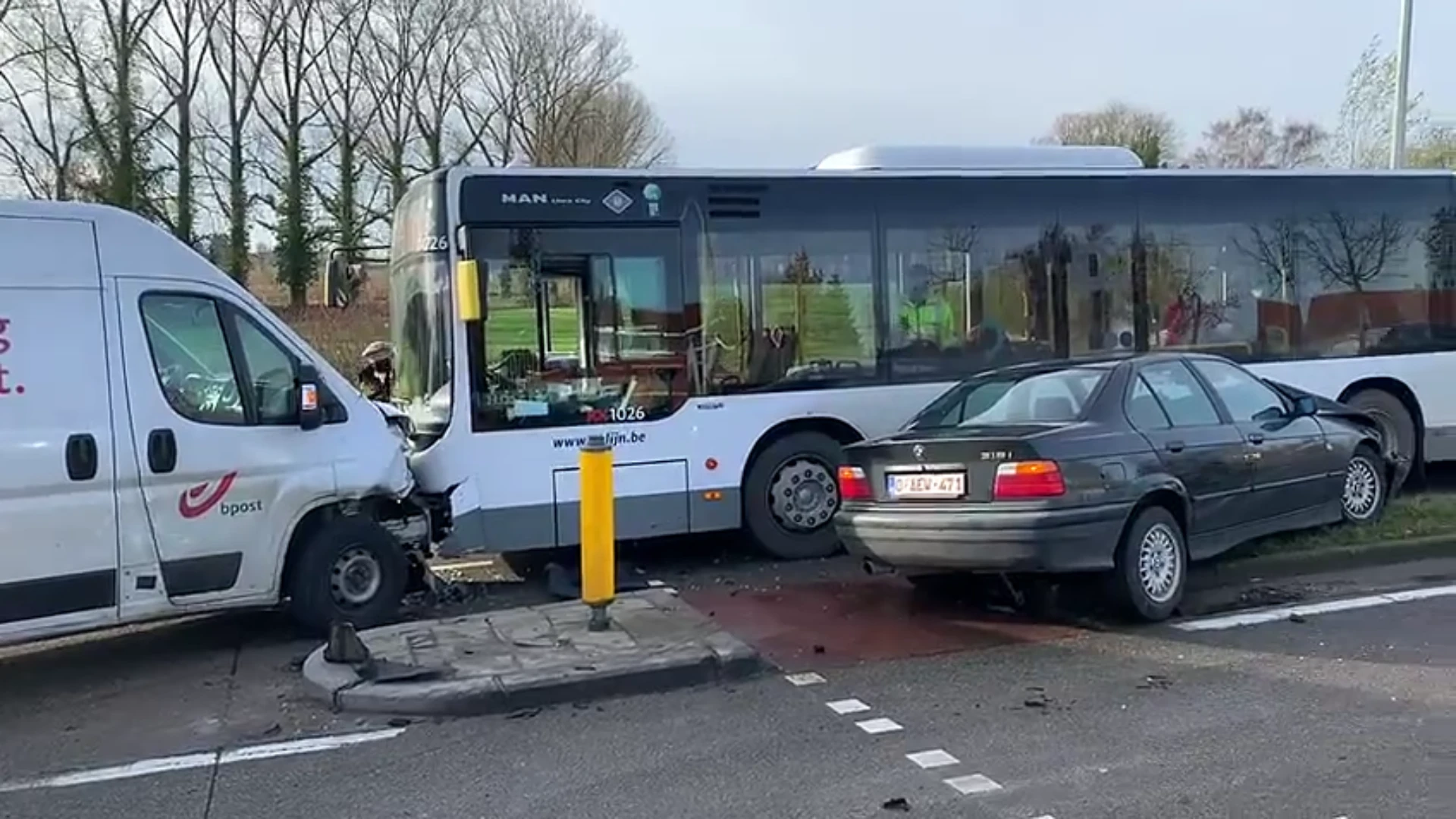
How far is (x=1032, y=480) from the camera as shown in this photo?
7.48 meters

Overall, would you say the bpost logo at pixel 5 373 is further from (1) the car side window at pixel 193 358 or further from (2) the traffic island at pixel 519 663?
(2) the traffic island at pixel 519 663

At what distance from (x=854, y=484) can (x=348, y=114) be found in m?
47.1

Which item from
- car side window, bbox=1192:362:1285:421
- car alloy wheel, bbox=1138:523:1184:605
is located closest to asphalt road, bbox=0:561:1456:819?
car alloy wheel, bbox=1138:523:1184:605

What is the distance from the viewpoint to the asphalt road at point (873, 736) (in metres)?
→ 5.20

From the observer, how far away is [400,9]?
54.3 m

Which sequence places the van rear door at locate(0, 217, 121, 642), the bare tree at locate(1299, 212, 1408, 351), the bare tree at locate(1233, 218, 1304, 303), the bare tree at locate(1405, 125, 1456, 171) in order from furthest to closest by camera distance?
the bare tree at locate(1405, 125, 1456, 171) < the bare tree at locate(1299, 212, 1408, 351) < the bare tree at locate(1233, 218, 1304, 303) < the van rear door at locate(0, 217, 121, 642)

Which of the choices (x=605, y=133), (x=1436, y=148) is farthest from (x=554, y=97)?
(x=1436, y=148)

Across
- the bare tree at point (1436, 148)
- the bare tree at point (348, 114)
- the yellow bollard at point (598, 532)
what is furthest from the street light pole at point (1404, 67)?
the bare tree at point (348, 114)

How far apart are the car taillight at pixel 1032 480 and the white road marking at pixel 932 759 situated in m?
2.13

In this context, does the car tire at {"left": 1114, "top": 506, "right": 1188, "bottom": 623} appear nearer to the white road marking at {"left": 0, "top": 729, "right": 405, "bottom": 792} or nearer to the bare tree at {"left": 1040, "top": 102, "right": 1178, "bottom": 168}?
the white road marking at {"left": 0, "top": 729, "right": 405, "bottom": 792}

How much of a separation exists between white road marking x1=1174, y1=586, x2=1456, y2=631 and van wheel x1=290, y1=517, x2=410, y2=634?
4.69 meters

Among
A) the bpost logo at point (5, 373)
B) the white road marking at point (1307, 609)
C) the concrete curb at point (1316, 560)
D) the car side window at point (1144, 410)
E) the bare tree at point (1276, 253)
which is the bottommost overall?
the white road marking at point (1307, 609)

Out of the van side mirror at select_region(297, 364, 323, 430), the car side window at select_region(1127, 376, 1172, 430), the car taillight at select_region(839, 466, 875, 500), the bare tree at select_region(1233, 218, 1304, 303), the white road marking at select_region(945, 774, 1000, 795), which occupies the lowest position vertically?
the white road marking at select_region(945, 774, 1000, 795)

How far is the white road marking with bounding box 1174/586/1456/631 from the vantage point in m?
7.81
